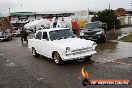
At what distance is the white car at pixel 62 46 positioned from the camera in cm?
1164

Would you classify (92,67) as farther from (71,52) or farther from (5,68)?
(5,68)

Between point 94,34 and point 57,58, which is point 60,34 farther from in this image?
point 94,34

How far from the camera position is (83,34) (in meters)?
21.6

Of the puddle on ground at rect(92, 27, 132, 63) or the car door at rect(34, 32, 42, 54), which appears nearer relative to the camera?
the puddle on ground at rect(92, 27, 132, 63)

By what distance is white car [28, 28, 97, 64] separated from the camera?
1164 cm

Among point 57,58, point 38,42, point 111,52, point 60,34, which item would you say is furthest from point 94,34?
point 57,58

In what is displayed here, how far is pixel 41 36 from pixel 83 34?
7.89 metres

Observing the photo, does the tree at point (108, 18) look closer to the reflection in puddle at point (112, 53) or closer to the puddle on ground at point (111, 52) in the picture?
the puddle on ground at point (111, 52)

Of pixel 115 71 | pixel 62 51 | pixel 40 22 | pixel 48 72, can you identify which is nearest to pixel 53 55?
pixel 62 51

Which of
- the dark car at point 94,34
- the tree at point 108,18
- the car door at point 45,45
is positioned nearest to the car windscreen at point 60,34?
the car door at point 45,45

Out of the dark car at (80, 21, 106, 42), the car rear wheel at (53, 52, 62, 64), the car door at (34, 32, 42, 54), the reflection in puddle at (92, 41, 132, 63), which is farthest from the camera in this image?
the dark car at (80, 21, 106, 42)

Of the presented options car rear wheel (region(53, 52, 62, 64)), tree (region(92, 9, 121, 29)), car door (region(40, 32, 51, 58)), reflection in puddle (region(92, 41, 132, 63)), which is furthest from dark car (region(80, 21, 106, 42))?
tree (region(92, 9, 121, 29))

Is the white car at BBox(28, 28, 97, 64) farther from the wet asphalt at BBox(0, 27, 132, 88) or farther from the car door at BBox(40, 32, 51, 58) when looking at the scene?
the wet asphalt at BBox(0, 27, 132, 88)

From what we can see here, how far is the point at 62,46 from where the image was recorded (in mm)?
11789
